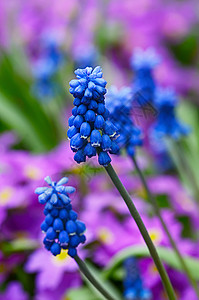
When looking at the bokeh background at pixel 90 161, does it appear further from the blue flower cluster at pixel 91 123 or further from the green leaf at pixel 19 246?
the blue flower cluster at pixel 91 123

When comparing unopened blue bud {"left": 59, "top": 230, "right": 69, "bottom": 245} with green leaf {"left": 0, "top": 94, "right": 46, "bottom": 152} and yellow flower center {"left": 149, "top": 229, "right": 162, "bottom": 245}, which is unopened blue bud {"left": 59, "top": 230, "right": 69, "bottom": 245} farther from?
green leaf {"left": 0, "top": 94, "right": 46, "bottom": 152}

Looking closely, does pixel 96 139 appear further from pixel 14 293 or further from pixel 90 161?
pixel 14 293

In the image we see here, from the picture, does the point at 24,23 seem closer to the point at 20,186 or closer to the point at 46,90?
the point at 46,90

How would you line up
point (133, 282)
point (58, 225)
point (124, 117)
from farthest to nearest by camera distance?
point (133, 282)
point (124, 117)
point (58, 225)

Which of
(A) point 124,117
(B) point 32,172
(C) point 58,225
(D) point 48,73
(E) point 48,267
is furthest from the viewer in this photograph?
(D) point 48,73

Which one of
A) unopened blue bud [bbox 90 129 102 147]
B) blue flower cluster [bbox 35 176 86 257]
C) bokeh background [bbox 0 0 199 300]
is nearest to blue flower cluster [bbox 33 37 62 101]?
bokeh background [bbox 0 0 199 300]

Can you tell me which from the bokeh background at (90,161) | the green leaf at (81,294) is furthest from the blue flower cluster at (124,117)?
the green leaf at (81,294)

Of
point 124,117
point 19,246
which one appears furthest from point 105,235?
point 124,117
